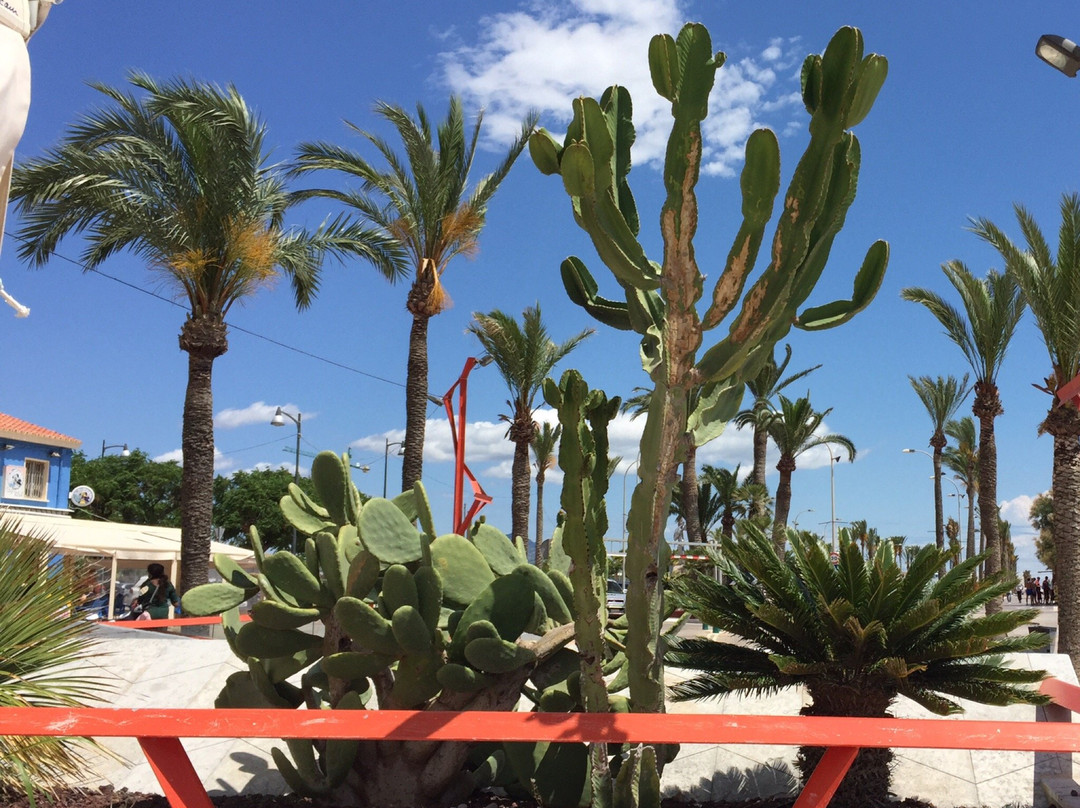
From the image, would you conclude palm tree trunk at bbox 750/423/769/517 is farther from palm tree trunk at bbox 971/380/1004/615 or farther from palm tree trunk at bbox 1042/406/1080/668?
palm tree trunk at bbox 1042/406/1080/668

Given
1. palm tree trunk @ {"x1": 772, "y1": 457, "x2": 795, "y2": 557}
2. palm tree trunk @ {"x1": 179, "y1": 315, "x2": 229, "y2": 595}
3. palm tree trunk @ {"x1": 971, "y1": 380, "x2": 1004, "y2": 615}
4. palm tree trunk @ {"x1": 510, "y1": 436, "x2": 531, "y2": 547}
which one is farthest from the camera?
palm tree trunk @ {"x1": 772, "y1": 457, "x2": 795, "y2": 557}

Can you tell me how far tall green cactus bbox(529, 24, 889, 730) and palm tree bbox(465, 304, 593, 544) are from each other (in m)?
19.8

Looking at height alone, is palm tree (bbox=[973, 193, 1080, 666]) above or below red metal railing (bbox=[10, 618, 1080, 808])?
above

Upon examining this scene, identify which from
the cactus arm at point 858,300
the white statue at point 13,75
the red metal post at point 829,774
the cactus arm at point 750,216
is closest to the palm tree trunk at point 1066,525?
the cactus arm at point 858,300

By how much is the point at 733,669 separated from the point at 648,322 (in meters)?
2.22

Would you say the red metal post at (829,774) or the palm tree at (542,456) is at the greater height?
the palm tree at (542,456)

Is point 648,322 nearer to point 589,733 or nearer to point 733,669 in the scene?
point 589,733

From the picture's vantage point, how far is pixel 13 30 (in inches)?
116

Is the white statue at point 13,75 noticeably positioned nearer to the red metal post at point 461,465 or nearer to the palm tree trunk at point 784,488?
the red metal post at point 461,465

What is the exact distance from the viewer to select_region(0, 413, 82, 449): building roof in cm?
2936

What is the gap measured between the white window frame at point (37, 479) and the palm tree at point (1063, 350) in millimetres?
29657

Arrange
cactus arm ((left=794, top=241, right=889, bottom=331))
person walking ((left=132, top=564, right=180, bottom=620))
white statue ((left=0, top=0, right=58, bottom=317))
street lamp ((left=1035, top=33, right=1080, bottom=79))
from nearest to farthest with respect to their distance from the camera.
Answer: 1. white statue ((left=0, top=0, right=58, bottom=317))
2. cactus arm ((left=794, top=241, right=889, bottom=331))
3. street lamp ((left=1035, top=33, right=1080, bottom=79))
4. person walking ((left=132, top=564, right=180, bottom=620))

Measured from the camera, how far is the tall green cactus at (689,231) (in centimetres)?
361

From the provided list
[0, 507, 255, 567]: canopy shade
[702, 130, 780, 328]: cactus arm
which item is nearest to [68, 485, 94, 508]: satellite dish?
[0, 507, 255, 567]: canopy shade
